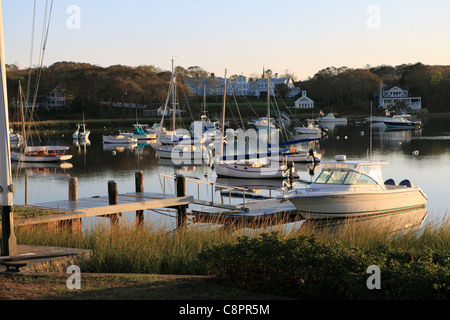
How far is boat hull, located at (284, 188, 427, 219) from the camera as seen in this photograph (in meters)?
22.8

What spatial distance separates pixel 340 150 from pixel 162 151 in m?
20.7

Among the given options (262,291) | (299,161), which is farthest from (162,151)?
(262,291)

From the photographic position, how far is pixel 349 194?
23.2 metres

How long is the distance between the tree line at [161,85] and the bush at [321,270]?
11272cm

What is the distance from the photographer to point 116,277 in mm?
9289

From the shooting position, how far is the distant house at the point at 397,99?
175250 millimetres

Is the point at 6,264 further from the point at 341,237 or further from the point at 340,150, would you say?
the point at 340,150

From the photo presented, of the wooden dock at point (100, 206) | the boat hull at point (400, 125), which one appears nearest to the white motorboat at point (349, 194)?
the wooden dock at point (100, 206)

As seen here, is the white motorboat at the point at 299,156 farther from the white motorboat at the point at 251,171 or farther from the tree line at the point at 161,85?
the tree line at the point at 161,85

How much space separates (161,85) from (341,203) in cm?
13055

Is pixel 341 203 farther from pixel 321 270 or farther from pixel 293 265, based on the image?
pixel 321 270

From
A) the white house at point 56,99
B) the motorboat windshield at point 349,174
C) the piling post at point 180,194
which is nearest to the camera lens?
the piling post at point 180,194

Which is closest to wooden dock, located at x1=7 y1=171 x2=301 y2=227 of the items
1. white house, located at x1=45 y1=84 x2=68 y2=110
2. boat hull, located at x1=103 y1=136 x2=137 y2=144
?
boat hull, located at x1=103 y1=136 x2=137 y2=144

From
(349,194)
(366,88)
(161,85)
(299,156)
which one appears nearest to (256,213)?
(349,194)
